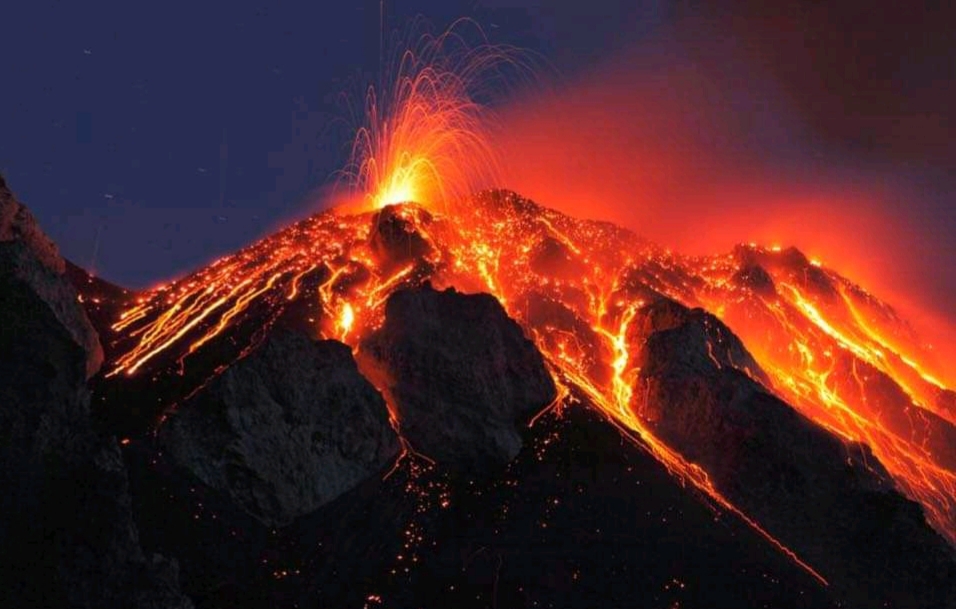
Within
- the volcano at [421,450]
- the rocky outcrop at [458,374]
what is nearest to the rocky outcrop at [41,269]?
the volcano at [421,450]

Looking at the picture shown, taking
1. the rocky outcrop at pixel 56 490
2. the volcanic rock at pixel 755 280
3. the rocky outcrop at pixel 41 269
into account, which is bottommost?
the rocky outcrop at pixel 56 490

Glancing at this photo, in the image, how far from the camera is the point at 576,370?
4966 centimetres

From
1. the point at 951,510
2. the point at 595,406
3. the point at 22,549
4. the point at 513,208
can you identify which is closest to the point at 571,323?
the point at 595,406

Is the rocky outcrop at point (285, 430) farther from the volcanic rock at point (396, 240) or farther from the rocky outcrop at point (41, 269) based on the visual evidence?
the volcanic rock at point (396, 240)

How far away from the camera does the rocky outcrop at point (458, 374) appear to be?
122 ft

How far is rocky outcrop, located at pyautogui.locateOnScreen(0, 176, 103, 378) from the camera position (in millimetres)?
31844

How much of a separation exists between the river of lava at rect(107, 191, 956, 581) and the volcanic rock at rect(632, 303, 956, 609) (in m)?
1.78

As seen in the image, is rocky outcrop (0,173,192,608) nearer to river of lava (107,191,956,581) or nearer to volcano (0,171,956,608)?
volcano (0,171,956,608)

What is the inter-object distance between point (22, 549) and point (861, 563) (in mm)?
37207

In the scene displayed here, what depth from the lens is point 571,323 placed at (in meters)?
54.7

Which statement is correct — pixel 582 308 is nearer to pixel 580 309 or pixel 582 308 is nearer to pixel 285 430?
pixel 580 309

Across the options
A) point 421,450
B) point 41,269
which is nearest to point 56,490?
point 41,269

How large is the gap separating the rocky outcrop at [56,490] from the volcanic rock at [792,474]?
100.0 ft

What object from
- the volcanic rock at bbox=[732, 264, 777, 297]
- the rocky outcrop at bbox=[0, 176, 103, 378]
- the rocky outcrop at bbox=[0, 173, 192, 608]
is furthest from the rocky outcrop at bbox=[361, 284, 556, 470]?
the volcanic rock at bbox=[732, 264, 777, 297]
